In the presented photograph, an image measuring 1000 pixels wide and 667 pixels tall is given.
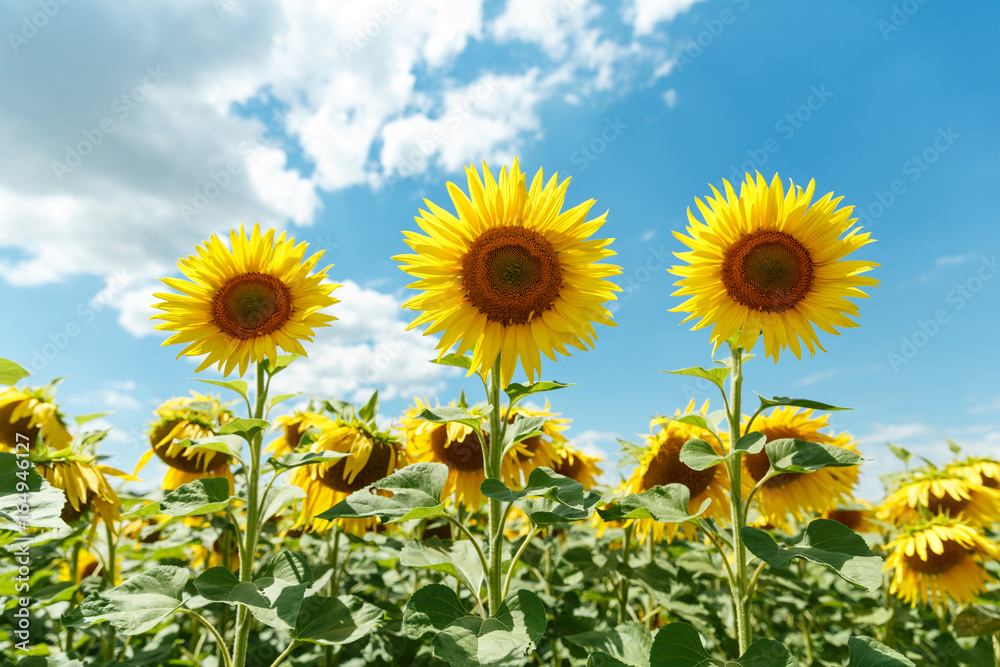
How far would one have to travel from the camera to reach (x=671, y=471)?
338 cm

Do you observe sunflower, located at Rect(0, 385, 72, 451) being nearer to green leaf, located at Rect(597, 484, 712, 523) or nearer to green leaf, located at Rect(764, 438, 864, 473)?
green leaf, located at Rect(597, 484, 712, 523)

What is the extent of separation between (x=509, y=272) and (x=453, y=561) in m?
1.20

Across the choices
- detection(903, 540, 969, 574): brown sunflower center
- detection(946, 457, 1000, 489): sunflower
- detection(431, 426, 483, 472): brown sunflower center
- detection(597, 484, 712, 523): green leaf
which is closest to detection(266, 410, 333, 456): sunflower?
detection(431, 426, 483, 472): brown sunflower center

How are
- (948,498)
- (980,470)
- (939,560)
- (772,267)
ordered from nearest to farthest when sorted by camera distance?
(772,267)
(939,560)
(948,498)
(980,470)

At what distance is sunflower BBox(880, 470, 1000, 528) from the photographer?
3834 millimetres

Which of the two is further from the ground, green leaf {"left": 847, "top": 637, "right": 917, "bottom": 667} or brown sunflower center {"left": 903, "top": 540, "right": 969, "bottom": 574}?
brown sunflower center {"left": 903, "top": 540, "right": 969, "bottom": 574}

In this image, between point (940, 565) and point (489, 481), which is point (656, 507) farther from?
point (940, 565)

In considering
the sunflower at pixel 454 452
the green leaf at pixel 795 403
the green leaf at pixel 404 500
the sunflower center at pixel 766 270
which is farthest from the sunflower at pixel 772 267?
the sunflower at pixel 454 452

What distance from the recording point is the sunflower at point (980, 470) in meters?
4.07

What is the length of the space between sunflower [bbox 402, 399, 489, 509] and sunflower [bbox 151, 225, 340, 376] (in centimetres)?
102

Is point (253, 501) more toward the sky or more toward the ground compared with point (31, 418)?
more toward the ground

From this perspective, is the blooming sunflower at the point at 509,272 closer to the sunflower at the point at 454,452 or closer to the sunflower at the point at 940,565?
the sunflower at the point at 454,452

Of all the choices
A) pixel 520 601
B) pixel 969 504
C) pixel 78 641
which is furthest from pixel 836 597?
pixel 78 641

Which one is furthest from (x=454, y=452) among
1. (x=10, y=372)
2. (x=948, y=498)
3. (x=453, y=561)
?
(x=948, y=498)
